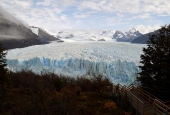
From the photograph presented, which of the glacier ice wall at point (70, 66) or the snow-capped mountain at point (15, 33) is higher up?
the snow-capped mountain at point (15, 33)

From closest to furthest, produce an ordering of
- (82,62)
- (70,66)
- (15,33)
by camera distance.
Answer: (82,62), (70,66), (15,33)

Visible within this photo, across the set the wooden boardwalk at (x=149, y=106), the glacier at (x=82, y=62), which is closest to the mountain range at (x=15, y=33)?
the glacier at (x=82, y=62)

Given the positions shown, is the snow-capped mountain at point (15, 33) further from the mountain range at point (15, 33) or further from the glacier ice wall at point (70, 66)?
the glacier ice wall at point (70, 66)

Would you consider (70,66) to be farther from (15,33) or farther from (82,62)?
(15,33)

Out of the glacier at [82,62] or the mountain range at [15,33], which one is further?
the mountain range at [15,33]

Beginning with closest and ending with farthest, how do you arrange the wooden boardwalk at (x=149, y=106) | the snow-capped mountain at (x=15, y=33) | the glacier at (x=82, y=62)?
the wooden boardwalk at (x=149, y=106) → the glacier at (x=82, y=62) → the snow-capped mountain at (x=15, y=33)

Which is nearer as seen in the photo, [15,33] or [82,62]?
[82,62]

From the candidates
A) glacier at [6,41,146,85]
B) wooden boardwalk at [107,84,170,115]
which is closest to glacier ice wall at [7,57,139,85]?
glacier at [6,41,146,85]

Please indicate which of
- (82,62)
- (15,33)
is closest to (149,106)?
(82,62)

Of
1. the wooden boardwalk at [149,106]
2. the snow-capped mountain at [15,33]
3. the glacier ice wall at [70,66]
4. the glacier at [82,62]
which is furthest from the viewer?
the snow-capped mountain at [15,33]

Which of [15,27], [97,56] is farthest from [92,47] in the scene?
[15,27]

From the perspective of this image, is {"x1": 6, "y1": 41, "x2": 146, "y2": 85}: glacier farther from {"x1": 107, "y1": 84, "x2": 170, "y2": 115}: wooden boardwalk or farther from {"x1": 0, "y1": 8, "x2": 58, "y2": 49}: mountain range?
{"x1": 0, "y1": 8, "x2": 58, "y2": 49}: mountain range
